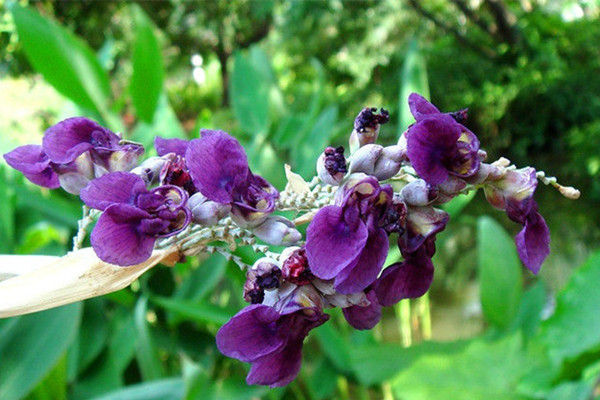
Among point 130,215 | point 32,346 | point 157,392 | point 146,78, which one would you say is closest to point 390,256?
point 157,392

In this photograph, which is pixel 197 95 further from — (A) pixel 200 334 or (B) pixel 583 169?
(A) pixel 200 334

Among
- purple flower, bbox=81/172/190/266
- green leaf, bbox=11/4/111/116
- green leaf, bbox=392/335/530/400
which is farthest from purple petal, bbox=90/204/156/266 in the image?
green leaf, bbox=11/4/111/116

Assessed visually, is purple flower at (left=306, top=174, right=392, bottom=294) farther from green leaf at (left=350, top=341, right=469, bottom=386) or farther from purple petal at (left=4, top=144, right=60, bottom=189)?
green leaf at (left=350, top=341, right=469, bottom=386)

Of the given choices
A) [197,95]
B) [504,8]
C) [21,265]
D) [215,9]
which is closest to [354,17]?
[504,8]

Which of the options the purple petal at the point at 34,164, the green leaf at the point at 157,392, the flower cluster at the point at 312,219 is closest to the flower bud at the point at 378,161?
the flower cluster at the point at 312,219

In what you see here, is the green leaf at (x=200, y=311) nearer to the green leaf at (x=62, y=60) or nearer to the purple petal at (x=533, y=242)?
the green leaf at (x=62, y=60)

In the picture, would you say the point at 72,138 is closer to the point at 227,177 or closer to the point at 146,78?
the point at 227,177
